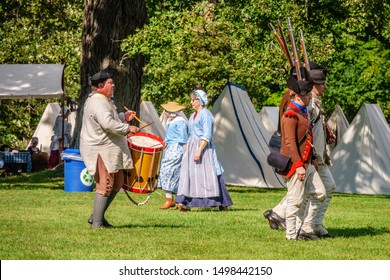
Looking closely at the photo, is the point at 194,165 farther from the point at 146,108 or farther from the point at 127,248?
the point at 146,108

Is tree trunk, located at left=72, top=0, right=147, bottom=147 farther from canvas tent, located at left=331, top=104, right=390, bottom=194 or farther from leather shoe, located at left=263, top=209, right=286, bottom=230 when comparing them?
leather shoe, located at left=263, top=209, right=286, bottom=230

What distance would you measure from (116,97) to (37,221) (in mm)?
10775

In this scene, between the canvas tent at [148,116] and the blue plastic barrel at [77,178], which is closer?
the blue plastic barrel at [77,178]

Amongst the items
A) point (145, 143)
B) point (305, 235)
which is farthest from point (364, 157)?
point (305, 235)

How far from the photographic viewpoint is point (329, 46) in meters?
25.9

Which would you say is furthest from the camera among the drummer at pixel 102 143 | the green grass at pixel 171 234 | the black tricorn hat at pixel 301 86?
the drummer at pixel 102 143

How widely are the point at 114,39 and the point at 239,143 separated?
400 centimetres

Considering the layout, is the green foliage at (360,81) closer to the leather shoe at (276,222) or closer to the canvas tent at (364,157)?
the canvas tent at (364,157)

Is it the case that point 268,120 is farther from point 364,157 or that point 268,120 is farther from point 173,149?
point 173,149

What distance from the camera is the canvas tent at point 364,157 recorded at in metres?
25.6

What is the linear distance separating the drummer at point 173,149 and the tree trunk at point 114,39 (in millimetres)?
→ 6829

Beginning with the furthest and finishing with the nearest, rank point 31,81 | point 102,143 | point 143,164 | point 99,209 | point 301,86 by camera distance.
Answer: point 31,81, point 143,164, point 99,209, point 102,143, point 301,86

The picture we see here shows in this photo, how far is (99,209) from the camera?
13.3 meters

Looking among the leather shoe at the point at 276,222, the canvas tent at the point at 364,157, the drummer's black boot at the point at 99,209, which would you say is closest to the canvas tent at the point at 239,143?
the canvas tent at the point at 364,157
